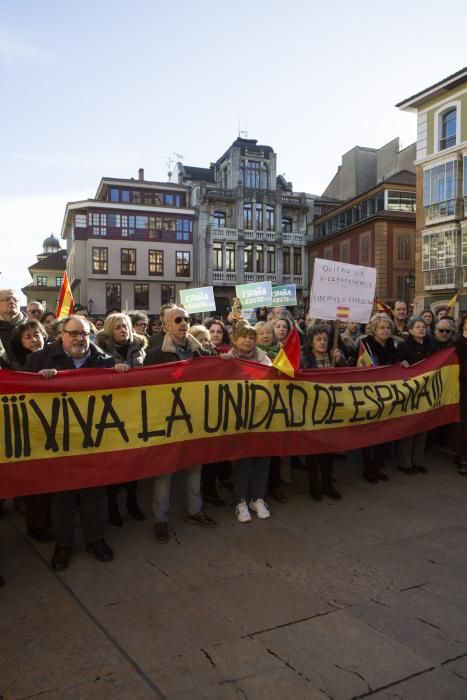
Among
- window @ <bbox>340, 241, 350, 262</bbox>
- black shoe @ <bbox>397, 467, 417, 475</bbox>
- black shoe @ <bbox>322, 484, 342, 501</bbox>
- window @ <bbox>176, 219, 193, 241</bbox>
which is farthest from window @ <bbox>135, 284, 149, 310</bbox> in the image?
black shoe @ <bbox>322, 484, 342, 501</bbox>

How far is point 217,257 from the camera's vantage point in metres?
44.4

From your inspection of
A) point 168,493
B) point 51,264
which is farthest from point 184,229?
point 168,493

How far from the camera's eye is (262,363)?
5234 mm

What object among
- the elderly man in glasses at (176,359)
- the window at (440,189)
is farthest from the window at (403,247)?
the elderly man in glasses at (176,359)

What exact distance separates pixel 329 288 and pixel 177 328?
2314 mm

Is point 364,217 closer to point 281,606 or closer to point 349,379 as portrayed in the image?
point 349,379

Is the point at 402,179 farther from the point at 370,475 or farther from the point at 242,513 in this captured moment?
the point at 242,513

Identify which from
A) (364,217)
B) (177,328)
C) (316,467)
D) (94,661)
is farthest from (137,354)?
(364,217)

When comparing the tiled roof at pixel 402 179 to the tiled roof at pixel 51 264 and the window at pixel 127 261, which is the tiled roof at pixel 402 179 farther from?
the tiled roof at pixel 51 264

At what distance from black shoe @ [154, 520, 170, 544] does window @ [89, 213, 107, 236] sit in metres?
41.4

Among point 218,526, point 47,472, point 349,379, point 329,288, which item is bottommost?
point 218,526

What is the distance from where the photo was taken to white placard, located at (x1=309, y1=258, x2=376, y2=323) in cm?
629

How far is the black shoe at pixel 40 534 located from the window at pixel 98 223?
41140 mm

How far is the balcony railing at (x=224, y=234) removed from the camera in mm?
44031
